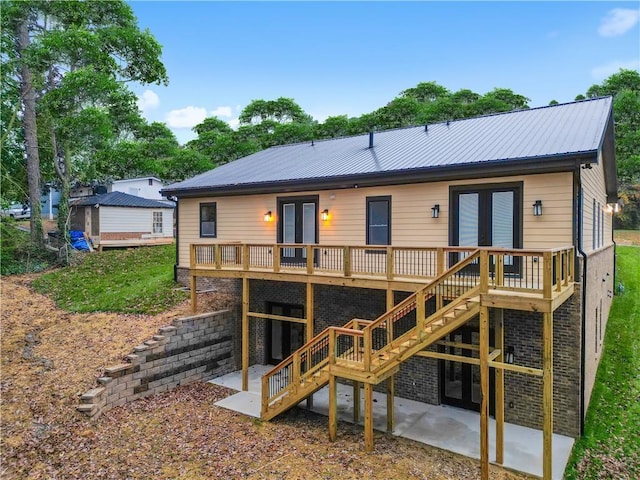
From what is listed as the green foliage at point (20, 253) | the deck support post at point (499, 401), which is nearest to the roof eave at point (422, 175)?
the deck support post at point (499, 401)

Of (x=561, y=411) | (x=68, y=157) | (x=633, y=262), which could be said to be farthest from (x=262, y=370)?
(x=633, y=262)

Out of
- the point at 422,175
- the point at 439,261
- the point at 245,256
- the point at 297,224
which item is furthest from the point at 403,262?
the point at 245,256

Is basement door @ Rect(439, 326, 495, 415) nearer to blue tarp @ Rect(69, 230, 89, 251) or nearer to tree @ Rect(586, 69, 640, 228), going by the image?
blue tarp @ Rect(69, 230, 89, 251)

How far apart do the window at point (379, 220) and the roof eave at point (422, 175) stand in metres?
0.49

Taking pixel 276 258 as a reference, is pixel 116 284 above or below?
below

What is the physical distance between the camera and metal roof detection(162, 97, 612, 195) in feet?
31.0

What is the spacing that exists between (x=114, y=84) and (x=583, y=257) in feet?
63.7

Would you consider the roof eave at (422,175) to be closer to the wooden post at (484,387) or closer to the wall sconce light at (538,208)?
the wall sconce light at (538,208)

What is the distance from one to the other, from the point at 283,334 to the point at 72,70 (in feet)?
53.0

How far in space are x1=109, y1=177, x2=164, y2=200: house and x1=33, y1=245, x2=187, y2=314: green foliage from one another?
866 centimetres

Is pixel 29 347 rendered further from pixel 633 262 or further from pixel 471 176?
pixel 633 262

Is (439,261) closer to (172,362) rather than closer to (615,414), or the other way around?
(615,414)

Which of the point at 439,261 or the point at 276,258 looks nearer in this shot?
the point at 439,261

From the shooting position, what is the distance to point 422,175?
33.8 feet
